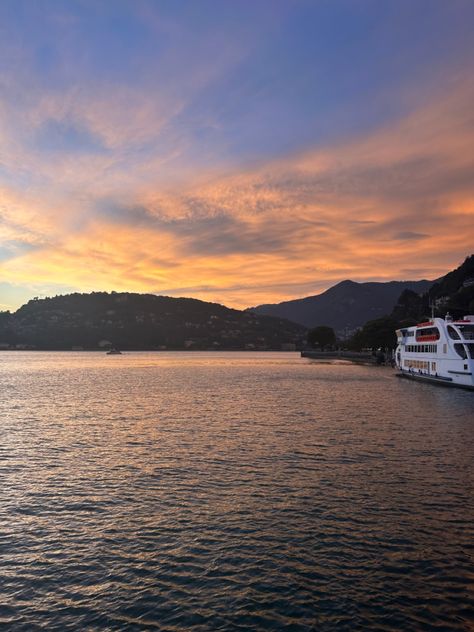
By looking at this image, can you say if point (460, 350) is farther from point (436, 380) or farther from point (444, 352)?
point (436, 380)

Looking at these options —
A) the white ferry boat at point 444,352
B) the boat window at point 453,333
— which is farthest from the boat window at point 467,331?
the boat window at point 453,333

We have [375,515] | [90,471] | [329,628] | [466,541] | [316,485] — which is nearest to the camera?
[329,628]

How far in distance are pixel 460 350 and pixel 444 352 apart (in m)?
5.45

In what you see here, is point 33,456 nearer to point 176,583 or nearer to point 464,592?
point 176,583

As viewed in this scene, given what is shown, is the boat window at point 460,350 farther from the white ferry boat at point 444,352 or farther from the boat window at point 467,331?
the boat window at point 467,331

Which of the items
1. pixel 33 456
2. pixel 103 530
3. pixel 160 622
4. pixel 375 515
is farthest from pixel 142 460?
pixel 160 622

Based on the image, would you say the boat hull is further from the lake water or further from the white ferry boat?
the lake water

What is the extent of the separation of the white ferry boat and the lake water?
41.1 metres

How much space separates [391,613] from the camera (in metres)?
14.2

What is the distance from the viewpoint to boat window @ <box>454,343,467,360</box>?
82.8m

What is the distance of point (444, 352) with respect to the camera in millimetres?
89062

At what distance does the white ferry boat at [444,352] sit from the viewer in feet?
267

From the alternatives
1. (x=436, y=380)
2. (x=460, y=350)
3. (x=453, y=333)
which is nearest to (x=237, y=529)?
(x=460, y=350)

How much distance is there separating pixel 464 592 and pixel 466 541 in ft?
14.2
